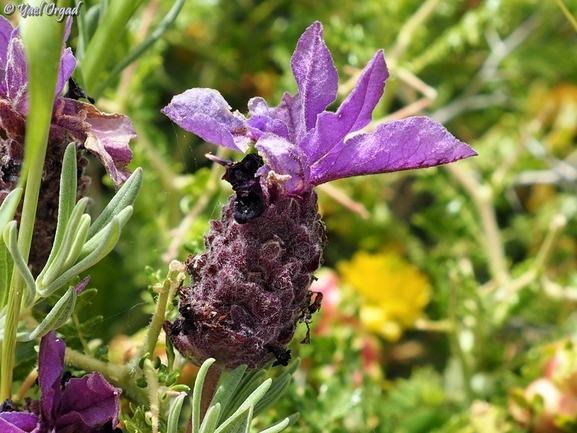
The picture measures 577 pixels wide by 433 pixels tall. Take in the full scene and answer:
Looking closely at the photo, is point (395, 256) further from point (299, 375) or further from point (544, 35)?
point (544, 35)

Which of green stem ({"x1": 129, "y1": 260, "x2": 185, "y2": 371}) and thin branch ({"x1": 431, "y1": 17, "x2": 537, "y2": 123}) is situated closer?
green stem ({"x1": 129, "y1": 260, "x2": 185, "y2": 371})

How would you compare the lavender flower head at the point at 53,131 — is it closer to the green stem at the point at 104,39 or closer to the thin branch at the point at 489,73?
the green stem at the point at 104,39

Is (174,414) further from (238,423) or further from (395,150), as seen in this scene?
(395,150)

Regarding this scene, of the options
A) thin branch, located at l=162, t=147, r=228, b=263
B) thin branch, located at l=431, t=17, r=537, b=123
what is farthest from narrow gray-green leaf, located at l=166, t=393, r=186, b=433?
thin branch, located at l=431, t=17, r=537, b=123

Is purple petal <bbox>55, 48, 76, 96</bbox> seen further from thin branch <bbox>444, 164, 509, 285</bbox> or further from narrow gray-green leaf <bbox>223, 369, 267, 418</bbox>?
thin branch <bbox>444, 164, 509, 285</bbox>

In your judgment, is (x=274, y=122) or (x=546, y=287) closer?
(x=274, y=122)

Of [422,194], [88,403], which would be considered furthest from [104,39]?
[422,194]

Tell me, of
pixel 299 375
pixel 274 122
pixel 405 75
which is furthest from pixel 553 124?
pixel 274 122
